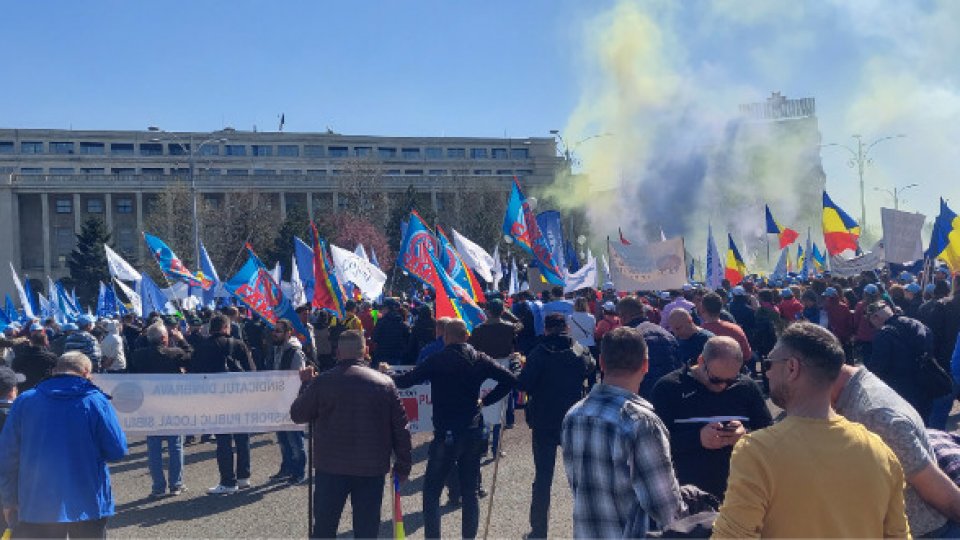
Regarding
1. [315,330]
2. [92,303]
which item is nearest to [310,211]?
[92,303]

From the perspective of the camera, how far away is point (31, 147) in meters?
88.2

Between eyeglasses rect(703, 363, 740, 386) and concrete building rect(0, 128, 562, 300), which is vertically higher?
concrete building rect(0, 128, 562, 300)

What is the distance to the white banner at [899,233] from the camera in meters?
16.6

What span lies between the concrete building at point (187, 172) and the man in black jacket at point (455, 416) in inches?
2274

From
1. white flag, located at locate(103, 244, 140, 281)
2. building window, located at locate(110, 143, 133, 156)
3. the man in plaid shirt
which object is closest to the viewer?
the man in plaid shirt

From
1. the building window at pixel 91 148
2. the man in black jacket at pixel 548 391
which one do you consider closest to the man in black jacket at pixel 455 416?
the man in black jacket at pixel 548 391

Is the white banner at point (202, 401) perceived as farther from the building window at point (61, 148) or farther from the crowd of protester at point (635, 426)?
the building window at point (61, 148)

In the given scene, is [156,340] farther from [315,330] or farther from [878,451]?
[878,451]

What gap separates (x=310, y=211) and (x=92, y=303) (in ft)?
73.1

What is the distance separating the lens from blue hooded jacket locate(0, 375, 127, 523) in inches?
217

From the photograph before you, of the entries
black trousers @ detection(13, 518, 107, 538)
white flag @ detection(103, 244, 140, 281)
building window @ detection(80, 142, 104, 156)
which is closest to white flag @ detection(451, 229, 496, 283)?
black trousers @ detection(13, 518, 107, 538)

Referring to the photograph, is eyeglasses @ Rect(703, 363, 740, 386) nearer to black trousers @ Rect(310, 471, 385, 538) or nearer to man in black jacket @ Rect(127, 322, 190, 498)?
black trousers @ Rect(310, 471, 385, 538)

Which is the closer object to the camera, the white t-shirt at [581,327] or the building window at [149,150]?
the white t-shirt at [581,327]

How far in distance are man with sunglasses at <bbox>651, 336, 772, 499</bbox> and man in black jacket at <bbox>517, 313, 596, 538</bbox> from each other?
2.28 meters
